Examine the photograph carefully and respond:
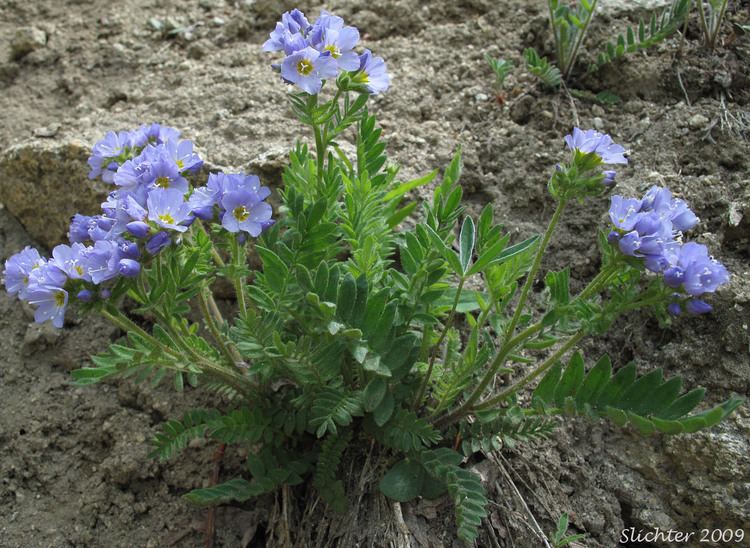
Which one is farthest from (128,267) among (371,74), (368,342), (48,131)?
(48,131)

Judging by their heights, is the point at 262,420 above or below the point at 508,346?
below

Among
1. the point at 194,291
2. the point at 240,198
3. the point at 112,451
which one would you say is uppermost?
the point at 240,198

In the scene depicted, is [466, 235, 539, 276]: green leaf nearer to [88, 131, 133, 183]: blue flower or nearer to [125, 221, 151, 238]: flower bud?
[125, 221, 151, 238]: flower bud

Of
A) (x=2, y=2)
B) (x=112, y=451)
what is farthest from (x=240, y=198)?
(x=2, y=2)

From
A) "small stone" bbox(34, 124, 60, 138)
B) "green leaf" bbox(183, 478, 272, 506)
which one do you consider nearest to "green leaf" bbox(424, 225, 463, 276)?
"green leaf" bbox(183, 478, 272, 506)

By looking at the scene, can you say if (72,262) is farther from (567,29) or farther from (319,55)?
(567,29)

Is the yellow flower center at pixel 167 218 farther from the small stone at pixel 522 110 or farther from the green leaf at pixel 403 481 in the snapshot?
the small stone at pixel 522 110

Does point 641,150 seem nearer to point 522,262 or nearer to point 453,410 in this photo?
point 522,262

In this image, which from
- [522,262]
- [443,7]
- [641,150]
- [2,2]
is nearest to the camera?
[522,262]
